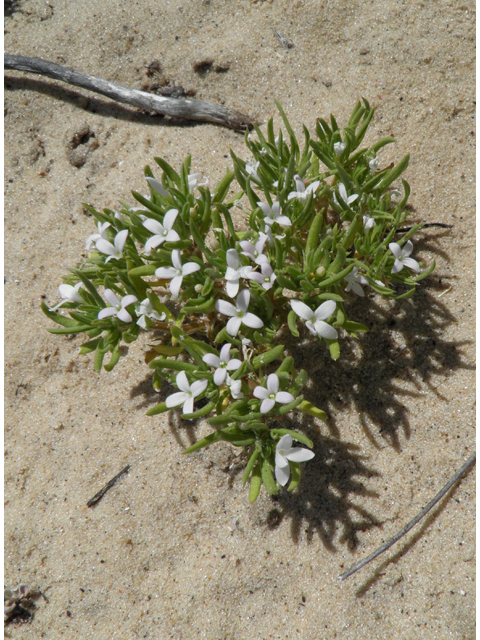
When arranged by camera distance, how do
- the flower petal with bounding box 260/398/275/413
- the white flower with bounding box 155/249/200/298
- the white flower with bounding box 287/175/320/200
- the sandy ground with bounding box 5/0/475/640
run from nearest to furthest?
the flower petal with bounding box 260/398/275/413, the white flower with bounding box 155/249/200/298, the white flower with bounding box 287/175/320/200, the sandy ground with bounding box 5/0/475/640

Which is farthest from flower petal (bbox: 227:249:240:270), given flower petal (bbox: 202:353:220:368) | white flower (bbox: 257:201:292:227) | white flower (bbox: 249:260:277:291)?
flower petal (bbox: 202:353:220:368)

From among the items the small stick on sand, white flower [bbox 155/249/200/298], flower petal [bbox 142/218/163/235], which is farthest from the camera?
the small stick on sand

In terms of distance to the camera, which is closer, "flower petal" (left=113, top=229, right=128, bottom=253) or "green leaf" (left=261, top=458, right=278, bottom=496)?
"green leaf" (left=261, top=458, right=278, bottom=496)

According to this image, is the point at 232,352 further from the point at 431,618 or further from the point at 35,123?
the point at 35,123

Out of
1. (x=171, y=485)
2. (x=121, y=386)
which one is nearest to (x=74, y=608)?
(x=171, y=485)

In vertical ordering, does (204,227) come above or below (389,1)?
below

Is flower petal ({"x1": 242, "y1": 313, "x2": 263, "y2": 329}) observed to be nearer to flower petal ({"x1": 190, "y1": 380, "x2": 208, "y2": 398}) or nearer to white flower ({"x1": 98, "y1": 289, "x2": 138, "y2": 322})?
flower petal ({"x1": 190, "y1": 380, "x2": 208, "y2": 398})
